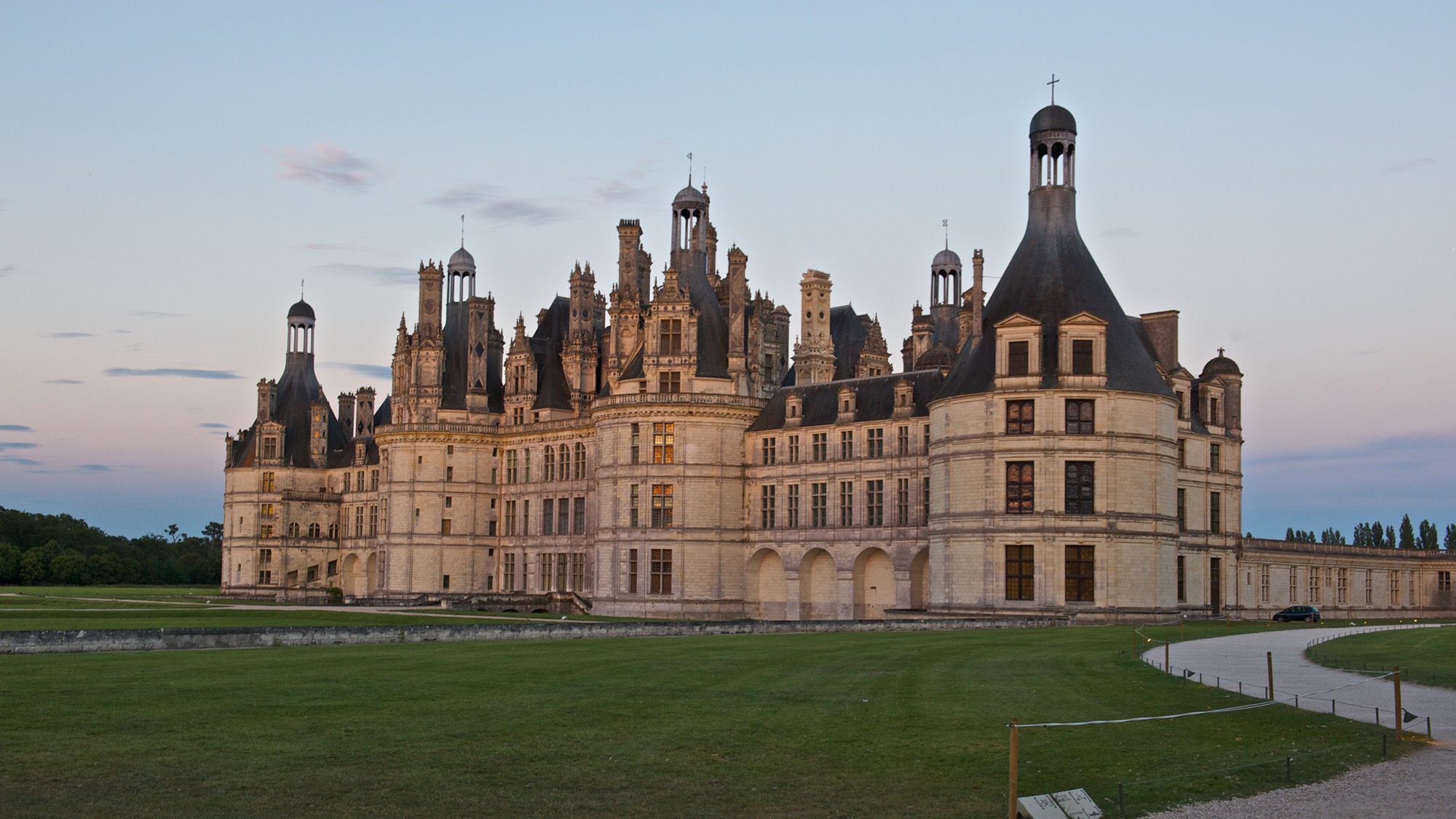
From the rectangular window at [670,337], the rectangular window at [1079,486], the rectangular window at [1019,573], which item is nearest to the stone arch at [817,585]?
the rectangular window at [670,337]

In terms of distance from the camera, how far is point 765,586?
75.6m

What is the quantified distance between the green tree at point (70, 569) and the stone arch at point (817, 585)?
2917 inches

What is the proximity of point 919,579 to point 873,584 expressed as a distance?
3.22 metres

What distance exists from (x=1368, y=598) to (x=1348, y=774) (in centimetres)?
7121

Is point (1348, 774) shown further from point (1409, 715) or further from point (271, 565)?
point (271, 565)

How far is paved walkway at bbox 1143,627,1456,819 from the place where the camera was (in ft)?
51.0

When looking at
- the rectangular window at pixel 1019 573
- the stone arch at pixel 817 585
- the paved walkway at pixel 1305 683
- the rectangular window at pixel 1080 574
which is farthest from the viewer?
the stone arch at pixel 817 585

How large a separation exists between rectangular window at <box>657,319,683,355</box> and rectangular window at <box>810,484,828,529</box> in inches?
387

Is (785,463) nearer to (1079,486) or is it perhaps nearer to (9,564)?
(1079,486)

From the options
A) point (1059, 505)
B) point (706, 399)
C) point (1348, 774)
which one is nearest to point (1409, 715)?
point (1348, 774)

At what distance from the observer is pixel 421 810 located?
15625 mm

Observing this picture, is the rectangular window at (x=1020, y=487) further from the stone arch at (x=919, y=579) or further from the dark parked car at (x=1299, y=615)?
the dark parked car at (x=1299, y=615)

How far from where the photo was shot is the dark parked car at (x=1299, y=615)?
63.8 m

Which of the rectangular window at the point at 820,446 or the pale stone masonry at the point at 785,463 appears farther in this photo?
the rectangular window at the point at 820,446
